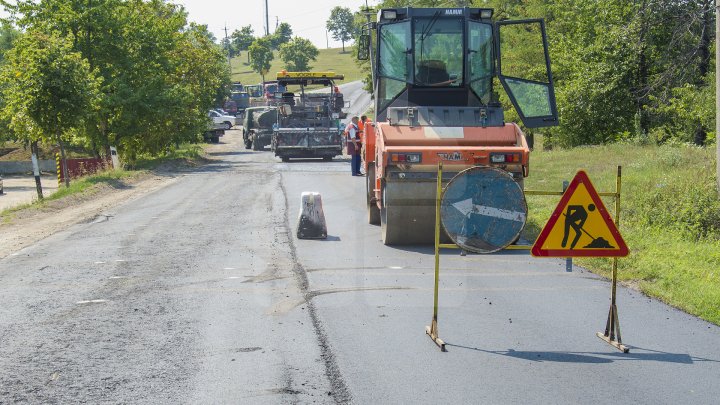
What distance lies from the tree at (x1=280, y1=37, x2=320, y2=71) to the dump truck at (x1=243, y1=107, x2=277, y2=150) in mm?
70072

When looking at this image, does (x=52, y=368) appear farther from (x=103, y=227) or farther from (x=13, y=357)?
(x=103, y=227)

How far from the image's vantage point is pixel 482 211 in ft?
25.9

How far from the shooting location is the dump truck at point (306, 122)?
33.4 m

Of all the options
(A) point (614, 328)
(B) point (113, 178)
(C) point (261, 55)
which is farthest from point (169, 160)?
(C) point (261, 55)

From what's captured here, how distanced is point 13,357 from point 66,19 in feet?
85.6

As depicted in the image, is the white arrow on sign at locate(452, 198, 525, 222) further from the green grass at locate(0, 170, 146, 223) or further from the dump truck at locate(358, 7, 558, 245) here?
the green grass at locate(0, 170, 146, 223)

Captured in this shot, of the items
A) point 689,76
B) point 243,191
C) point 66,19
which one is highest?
point 66,19

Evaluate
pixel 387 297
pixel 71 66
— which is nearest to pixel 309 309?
pixel 387 297

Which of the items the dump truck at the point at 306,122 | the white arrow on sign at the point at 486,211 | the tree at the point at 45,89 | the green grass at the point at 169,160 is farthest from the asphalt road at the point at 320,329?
the green grass at the point at 169,160

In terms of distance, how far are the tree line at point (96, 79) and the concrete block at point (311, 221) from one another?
45.0ft

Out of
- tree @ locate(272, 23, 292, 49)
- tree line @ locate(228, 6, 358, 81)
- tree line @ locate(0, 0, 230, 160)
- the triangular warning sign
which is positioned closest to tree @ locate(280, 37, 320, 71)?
tree line @ locate(228, 6, 358, 81)

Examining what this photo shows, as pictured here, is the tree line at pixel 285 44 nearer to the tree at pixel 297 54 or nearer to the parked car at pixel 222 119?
the tree at pixel 297 54

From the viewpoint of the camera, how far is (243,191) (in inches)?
886

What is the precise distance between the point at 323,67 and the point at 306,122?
103m
